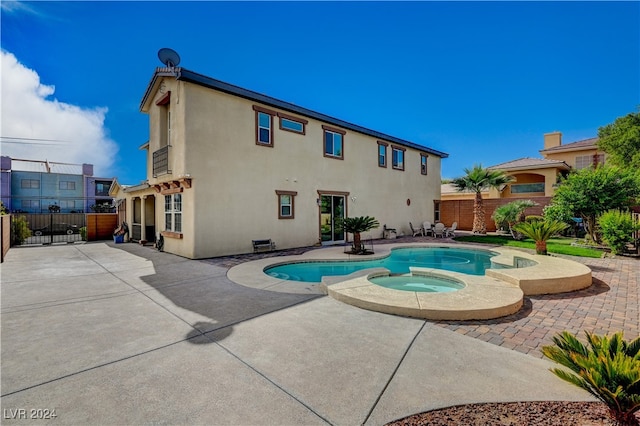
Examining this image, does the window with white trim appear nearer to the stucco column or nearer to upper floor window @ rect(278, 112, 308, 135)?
the stucco column

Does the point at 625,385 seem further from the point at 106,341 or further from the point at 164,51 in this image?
the point at 164,51

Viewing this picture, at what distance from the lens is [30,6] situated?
974 cm

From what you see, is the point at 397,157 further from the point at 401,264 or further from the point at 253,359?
the point at 253,359

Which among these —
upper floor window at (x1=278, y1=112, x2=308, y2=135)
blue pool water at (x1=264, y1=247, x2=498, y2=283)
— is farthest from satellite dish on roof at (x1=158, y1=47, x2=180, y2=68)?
blue pool water at (x1=264, y1=247, x2=498, y2=283)

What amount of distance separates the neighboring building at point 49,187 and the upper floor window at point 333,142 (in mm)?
30375

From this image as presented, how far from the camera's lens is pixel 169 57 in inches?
455

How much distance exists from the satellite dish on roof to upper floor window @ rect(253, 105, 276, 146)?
3560mm

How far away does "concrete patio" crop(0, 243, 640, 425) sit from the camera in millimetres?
2619

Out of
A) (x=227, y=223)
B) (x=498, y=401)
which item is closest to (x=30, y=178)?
(x=227, y=223)

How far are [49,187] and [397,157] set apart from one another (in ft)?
137

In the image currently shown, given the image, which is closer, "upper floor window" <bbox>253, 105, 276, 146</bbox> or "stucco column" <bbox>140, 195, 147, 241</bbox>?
"upper floor window" <bbox>253, 105, 276, 146</bbox>

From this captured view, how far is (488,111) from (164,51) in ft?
97.7

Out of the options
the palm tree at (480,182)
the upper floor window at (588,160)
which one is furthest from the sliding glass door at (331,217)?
the upper floor window at (588,160)

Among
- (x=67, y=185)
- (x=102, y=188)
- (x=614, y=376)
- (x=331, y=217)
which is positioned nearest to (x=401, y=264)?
(x=331, y=217)
